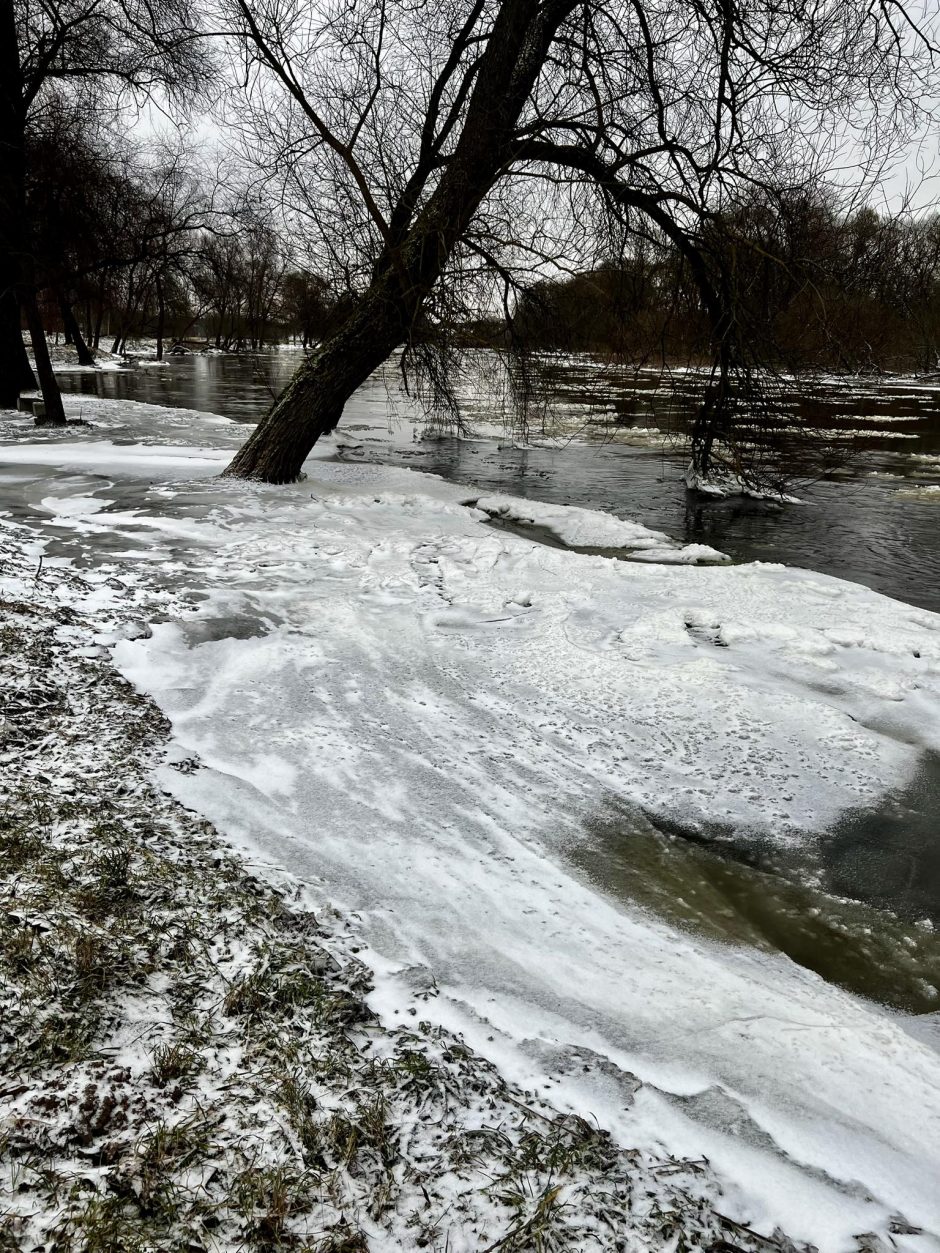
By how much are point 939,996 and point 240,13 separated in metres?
9.93

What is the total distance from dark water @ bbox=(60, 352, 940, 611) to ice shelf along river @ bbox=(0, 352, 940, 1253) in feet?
1.01

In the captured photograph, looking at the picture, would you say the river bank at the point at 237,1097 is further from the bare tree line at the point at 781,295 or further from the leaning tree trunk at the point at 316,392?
the bare tree line at the point at 781,295

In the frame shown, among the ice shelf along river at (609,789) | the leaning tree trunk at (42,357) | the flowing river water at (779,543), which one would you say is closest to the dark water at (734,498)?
the flowing river water at (779,543)

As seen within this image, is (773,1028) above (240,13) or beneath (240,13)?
beneath

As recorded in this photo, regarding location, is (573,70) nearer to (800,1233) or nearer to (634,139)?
(634,139)

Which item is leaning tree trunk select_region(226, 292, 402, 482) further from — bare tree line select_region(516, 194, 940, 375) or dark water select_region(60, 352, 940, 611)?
dark water select_region(60, 352, 940, 611)

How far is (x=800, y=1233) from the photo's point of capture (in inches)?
66.6

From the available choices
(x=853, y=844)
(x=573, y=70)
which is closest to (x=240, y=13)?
(x=573, y=70)

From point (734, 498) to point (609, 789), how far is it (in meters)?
8.61

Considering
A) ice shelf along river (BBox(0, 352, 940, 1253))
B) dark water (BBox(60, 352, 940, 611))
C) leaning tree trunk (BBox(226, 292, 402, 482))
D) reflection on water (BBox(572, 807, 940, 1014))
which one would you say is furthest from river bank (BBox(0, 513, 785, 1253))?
leaning tree trunk (BBox(226, 292, 402, 482))

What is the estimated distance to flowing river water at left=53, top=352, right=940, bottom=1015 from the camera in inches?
109

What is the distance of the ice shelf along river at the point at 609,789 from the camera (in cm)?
207

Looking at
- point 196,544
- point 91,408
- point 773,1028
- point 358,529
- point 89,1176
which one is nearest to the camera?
point 89,1176

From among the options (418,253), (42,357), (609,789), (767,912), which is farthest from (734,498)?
(42,357)
